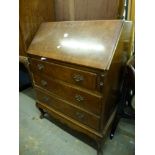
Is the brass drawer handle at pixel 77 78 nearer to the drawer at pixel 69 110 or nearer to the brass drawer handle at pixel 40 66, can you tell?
the drawer at pixel 69 110

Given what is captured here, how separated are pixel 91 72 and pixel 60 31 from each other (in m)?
0.63

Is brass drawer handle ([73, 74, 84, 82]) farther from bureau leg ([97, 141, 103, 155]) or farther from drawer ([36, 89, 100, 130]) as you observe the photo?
bureau leg ([97, 141, 103, 155])

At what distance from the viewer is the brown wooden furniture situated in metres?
1.19

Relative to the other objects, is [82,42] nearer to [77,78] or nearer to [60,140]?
[77,78]

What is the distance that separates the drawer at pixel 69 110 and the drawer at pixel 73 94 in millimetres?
70

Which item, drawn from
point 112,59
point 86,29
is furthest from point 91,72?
point 86,29

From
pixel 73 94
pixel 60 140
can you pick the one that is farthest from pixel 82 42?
pixel 60 140

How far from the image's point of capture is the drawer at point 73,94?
1.26m

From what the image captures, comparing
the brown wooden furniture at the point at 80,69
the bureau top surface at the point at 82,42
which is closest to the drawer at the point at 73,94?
the brown wooden furniture at the point at 80,69

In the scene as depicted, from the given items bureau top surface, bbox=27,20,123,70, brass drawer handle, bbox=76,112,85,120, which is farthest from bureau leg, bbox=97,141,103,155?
bureau top surface, bbox=27,20,123,70

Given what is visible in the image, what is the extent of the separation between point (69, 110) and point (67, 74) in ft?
1.28
